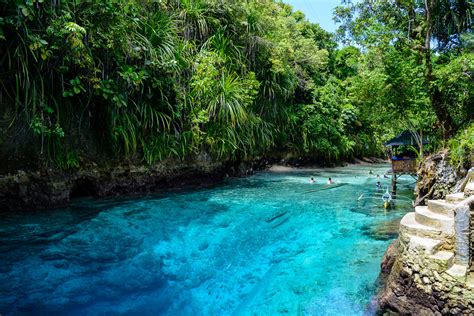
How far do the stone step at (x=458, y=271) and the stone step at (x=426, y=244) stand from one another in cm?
21

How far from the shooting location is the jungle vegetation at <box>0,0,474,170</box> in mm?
5809

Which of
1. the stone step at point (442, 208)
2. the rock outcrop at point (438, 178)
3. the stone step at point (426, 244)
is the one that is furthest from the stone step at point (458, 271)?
the rock outcrop at point (438, 178)

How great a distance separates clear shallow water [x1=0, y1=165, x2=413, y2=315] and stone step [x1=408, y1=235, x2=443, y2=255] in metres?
1.01

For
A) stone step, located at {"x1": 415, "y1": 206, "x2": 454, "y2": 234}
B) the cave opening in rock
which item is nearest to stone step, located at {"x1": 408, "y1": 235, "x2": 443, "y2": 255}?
stone step, located at {"x1": 415, "y1": 206, "x2": 454, "y2": 234}

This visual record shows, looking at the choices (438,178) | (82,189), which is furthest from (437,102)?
(82,189)

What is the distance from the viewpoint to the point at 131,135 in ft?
25.1

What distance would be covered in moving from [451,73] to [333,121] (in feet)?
36.6

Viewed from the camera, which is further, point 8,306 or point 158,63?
point 158,63

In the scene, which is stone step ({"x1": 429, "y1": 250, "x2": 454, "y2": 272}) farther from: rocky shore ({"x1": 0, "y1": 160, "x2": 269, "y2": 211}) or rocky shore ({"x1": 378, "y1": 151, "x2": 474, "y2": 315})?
rocky shore ({"x1": 0, "y1": 160, "x2": 269, "y2": 211})

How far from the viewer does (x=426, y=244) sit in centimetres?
319

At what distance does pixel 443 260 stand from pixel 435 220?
67 centimetres

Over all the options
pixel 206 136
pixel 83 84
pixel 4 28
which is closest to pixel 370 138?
pixel 206 136

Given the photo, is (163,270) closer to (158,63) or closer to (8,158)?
(8,158)

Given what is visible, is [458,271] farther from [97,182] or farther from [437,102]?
[437,102]
